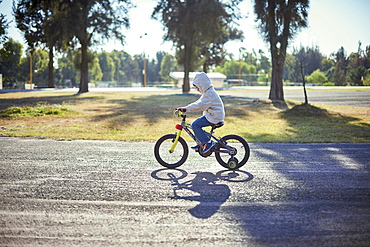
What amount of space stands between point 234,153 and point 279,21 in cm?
2019

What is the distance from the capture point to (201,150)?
24.8 ft

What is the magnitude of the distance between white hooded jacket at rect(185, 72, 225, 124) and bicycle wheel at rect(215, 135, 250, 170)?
42cm

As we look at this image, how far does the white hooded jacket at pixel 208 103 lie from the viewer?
7.40 meters

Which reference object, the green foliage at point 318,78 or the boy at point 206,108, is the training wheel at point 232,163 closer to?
the boy at point 206,108

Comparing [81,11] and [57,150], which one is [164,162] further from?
[81,11]

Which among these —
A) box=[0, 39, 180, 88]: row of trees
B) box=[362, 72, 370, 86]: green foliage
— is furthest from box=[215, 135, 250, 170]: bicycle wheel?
box=[362, 72, 370, 86]: green foliage

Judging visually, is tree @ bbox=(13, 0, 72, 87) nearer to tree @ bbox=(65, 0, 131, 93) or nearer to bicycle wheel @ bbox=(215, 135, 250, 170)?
tree @ bbox=(65, 0, 131, 93)

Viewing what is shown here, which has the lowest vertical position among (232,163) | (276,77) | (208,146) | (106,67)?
(232,163)

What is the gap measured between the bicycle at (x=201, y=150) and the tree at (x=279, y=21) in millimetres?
18478

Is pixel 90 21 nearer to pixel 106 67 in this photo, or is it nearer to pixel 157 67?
pixel 106 67

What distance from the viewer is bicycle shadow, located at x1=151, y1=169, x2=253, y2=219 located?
5.21m

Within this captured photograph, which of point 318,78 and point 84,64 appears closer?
point 84,64

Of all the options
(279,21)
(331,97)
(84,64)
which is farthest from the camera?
(84,64)

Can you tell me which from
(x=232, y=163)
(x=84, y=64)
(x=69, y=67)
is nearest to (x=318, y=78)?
(x=84, y=64)
